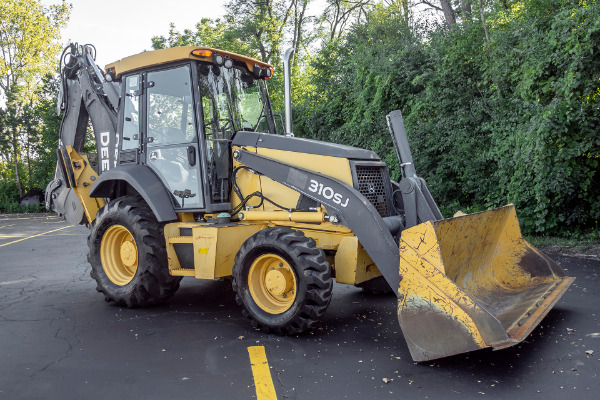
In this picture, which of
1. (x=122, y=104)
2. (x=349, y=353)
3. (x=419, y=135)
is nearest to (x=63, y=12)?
(x=419, y=135)

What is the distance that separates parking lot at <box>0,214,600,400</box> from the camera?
3764 millimetres

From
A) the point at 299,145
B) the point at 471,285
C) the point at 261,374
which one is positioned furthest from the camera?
the point at 299,145

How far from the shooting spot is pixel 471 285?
526 centimetres

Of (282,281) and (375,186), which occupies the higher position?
(375,186)

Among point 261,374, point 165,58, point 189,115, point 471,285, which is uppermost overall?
point 165,58

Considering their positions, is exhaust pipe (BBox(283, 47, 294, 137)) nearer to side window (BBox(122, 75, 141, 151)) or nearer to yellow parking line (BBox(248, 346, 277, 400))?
side window (BBox(122, 75, 141, 151))

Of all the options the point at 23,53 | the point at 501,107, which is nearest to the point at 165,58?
the point at 501,107

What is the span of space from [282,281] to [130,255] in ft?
7.55

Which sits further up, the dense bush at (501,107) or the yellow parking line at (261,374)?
the dense bush at (501,107)

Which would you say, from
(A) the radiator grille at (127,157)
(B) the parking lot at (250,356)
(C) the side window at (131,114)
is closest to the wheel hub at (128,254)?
(B) the parking lot at (250,356)

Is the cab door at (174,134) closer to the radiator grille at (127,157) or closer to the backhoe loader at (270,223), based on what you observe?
the backhoe loader at (270,223)

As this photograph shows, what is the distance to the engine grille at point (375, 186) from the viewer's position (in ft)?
17.5

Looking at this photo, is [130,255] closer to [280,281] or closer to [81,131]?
[280,281]

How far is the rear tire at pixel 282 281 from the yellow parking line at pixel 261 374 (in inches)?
16.2
